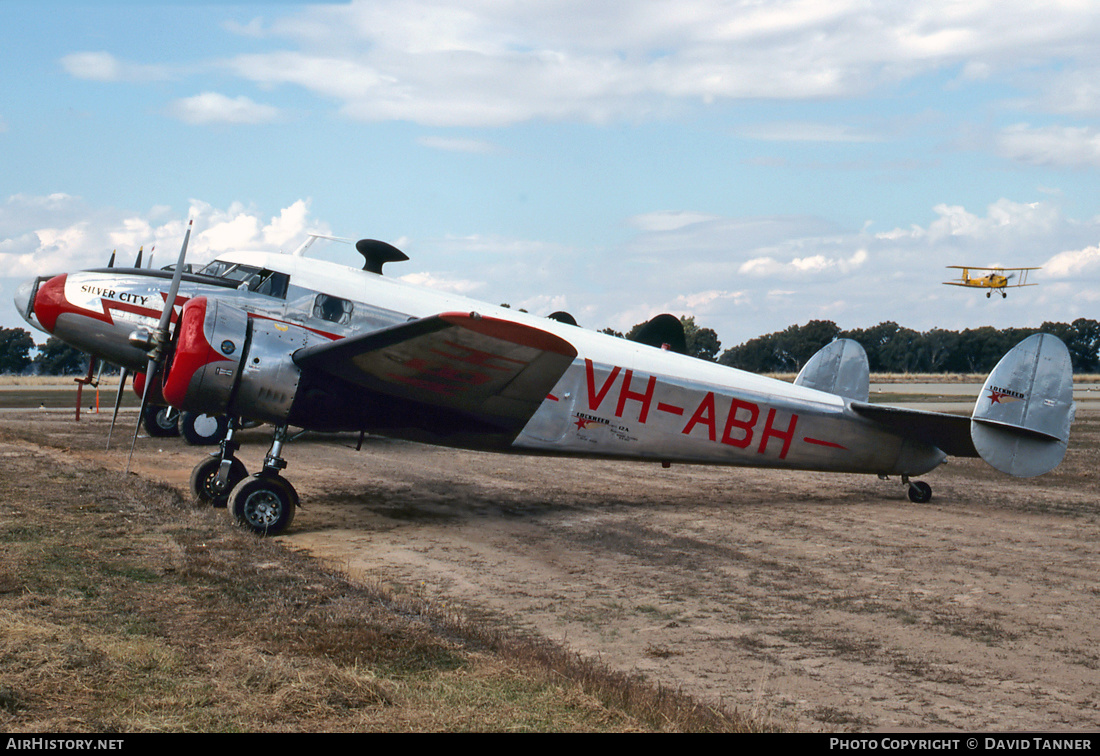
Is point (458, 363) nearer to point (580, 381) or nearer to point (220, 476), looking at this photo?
point (580, 381)

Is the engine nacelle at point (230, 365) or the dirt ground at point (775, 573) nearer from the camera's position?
the dirt ground at point (775, 573)

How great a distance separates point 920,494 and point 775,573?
17.1 feet

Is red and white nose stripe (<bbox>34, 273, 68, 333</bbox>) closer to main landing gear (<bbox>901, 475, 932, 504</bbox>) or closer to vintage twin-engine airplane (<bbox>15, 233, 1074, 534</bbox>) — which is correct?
vintage twin-engine airplane (<bbox>15, 233, 1074, 534</bbox>)

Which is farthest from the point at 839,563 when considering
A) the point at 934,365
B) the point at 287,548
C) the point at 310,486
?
the point at 934,365

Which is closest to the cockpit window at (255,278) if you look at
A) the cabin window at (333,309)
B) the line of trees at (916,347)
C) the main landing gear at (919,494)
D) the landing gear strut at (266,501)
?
the cabin window at (333,309)

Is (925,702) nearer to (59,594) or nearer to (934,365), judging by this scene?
(59,594)

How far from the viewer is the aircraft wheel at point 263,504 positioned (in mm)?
8219

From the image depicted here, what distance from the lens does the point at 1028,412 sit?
10.5 m

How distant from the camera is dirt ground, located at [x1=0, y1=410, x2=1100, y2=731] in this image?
4477mm

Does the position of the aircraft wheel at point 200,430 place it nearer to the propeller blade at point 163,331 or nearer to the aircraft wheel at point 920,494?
the propeller blade at point 163,331

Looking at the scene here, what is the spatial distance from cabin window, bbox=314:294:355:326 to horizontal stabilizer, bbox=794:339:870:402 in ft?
21.2

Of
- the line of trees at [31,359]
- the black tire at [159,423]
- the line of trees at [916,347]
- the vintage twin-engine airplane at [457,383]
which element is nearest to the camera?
the vintage twin-engine airplane at [457,383]

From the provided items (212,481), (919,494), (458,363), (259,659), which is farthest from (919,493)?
(259,659)

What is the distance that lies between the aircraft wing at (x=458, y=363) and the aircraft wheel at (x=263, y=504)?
1.26 m
